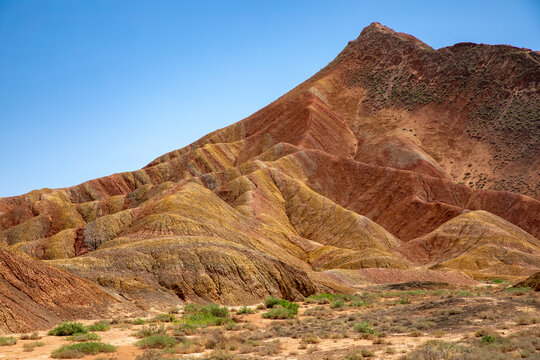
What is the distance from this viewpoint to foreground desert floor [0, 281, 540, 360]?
18.0 metres

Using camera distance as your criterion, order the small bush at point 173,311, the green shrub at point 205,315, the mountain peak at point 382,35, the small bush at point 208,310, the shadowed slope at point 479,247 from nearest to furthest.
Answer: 1. the green shrub at point 205,315
2. the small bush at point 208,310
3. the small bush at point 173,311
4. the shadowed slope at point 479,247
5. the mountain peak at point 382,35

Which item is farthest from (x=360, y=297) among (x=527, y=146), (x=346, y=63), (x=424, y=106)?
(x=346, y=63)

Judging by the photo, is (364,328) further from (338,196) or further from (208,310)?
(338,196)

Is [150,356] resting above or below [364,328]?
above

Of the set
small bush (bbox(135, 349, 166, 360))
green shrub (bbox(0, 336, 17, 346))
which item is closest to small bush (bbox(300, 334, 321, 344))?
small bush (bbox(135, 349, 166, 360))

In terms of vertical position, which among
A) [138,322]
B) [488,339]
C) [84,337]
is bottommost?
[488,339]

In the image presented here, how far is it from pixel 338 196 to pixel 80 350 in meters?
85.0

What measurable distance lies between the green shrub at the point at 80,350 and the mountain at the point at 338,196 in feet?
47.8

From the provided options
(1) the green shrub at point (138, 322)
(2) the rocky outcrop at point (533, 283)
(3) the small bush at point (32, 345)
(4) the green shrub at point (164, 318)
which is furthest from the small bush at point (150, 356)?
(2) the rocky outcrop at point (533, 283)

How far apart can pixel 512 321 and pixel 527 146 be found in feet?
324

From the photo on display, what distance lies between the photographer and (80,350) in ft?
62.6

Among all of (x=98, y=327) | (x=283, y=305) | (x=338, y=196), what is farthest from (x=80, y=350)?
(x=338, y=196)

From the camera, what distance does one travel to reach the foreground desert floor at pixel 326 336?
18.0 m

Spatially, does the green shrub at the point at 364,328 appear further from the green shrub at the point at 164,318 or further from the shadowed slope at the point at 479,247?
the shadowed slope at the point at 479,247
